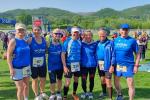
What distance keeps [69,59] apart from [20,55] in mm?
1626

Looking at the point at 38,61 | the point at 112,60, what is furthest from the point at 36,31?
the point at 112,60

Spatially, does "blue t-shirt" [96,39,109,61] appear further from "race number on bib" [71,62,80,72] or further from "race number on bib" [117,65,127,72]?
"race number on bib" [117,65,127,72]

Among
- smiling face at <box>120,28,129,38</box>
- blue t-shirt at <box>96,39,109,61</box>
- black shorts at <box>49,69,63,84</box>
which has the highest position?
smiling face at <box>120,28,129,38</box>

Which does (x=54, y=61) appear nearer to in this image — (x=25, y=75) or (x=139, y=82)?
(x=25, y=75)

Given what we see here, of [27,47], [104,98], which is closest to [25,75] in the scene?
[27,47]

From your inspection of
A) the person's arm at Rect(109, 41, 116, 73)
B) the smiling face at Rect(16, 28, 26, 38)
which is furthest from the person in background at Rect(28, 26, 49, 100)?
the person's arm at Rect(109, 41, 116, 73)

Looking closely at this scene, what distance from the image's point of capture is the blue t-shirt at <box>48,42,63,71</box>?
31.4 ft

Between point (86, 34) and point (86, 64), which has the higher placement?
point (86, 34)

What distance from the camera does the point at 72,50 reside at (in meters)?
9.61

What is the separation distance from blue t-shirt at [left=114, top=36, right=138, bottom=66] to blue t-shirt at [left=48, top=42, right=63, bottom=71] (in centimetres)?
149

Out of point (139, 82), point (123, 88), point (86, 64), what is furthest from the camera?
point (139, 82)

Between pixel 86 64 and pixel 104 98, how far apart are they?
1090 millimetres

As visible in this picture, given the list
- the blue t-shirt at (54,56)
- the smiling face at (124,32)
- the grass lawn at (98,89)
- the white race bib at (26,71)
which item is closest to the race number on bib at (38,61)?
the blue t-shirt at (54,56)

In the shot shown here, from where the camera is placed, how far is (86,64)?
32.4 feet
